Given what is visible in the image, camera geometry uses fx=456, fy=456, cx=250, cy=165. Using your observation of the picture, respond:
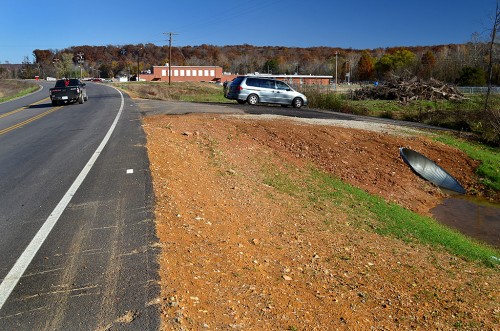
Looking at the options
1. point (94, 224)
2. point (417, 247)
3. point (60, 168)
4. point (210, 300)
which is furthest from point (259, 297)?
point (60, 168)

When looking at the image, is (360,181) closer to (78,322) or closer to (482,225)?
(482,225)

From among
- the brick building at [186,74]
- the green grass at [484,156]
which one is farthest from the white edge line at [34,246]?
the brick building at [186,74]

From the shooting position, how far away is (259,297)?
14.6ft

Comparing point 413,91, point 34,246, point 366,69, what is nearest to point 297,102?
point 413,91

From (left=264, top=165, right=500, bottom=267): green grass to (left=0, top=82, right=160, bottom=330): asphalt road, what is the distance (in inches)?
142

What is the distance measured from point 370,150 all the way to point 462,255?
821cm

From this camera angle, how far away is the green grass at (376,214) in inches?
327

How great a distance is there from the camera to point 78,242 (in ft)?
18.1

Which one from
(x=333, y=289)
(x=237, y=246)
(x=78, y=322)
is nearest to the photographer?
(x=78, y=322)

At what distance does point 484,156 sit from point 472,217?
5945mm

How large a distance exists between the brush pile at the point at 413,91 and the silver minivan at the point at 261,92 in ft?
47.2

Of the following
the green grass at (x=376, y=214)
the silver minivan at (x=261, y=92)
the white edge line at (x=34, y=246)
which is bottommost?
the green grass at (x=376, y=214)

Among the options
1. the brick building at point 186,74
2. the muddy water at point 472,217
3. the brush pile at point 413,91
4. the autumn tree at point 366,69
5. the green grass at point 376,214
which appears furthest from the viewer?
the autumn tree at point 366,69

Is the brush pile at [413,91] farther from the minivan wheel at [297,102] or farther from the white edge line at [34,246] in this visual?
the white edge line at [34,246]
